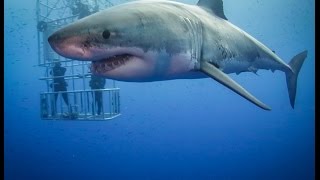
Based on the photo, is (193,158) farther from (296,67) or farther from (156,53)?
(156,53)

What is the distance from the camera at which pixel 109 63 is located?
2271mm

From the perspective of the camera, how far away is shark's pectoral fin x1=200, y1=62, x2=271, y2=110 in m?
2.63

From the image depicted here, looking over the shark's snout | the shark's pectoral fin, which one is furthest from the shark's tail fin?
the shark's snout

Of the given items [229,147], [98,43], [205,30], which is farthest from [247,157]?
[98,43]

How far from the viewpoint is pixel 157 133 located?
811 inches

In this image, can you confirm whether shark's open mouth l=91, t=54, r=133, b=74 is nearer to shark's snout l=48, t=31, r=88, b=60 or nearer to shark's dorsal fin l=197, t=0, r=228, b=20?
shark's snout l=48, t=31, r=88, b=60

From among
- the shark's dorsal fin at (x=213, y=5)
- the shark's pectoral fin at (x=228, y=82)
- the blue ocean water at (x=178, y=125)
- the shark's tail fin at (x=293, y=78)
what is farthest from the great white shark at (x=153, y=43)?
the blue ocean water at (x=178, y=125)

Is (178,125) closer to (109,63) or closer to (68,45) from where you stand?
(109,63)

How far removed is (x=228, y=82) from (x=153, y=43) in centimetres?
75

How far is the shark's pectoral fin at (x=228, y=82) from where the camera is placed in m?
2.63

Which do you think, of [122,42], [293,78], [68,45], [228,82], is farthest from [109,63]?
[293,78]

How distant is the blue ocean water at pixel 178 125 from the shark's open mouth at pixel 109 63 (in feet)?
36.7

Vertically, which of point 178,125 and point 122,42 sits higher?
point 122,42

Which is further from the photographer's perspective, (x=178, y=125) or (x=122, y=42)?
(x=178, y=125)
